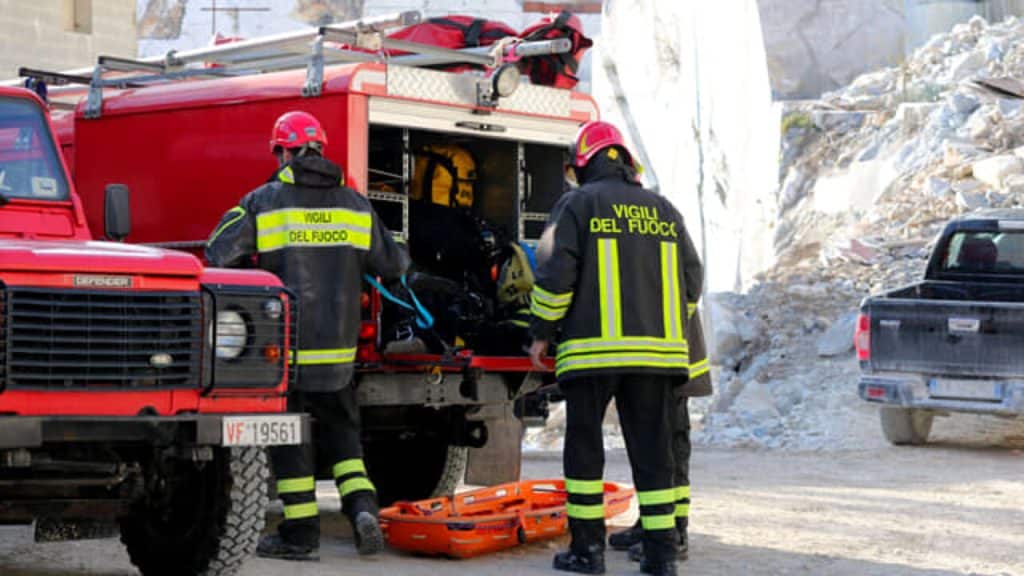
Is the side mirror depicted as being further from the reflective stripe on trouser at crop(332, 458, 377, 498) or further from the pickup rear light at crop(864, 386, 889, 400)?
the pickup rear light at crop(864, 386, 889, 400)

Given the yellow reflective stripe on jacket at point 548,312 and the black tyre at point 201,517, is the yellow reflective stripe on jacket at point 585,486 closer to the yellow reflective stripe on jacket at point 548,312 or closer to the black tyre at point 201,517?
the yellow reflective stripe on jacket at point 548,312

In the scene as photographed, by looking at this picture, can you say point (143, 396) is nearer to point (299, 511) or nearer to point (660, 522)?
point (299, 511)

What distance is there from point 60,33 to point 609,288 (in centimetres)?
2252

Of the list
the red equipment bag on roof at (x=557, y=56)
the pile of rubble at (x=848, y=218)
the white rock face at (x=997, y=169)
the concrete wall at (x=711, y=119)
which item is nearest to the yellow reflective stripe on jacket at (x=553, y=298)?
the red equipment bag on roof at (x=557, y=56)

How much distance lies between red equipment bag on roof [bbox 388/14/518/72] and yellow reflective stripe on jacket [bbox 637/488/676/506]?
383 cm

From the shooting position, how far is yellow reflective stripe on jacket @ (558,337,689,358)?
25.6 ft

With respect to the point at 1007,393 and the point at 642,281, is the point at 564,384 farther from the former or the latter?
the point at 1007,393

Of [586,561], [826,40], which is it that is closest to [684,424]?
[586,561]

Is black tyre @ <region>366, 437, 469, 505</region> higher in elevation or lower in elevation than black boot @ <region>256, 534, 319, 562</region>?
higher

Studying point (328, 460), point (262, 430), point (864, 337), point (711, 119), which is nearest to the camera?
point (262, 430)

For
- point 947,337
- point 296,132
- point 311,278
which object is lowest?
point 947,337

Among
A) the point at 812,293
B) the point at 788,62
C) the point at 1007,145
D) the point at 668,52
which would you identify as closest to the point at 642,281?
the point at 812,293

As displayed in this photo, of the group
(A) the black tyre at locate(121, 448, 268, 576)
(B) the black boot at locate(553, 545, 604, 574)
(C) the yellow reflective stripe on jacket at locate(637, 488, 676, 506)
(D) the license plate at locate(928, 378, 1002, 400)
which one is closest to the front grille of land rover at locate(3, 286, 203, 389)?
(A) the black tyre at locate(121, 448, 268, 576)

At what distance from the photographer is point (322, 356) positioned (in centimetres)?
830
